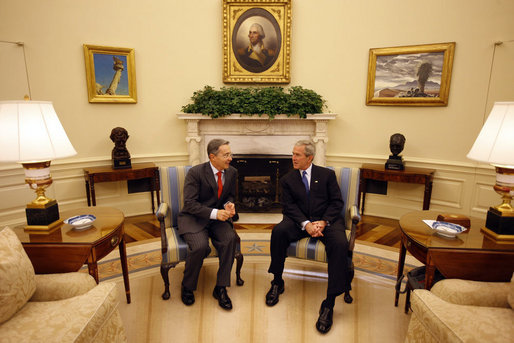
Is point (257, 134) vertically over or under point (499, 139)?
under

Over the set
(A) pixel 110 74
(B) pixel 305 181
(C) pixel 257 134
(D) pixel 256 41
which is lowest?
(B) pixel 305 181

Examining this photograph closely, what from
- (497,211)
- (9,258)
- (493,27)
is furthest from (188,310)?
(493,27)

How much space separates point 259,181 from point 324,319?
9.31ft

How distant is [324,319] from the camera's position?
2.29m

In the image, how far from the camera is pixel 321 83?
486cm

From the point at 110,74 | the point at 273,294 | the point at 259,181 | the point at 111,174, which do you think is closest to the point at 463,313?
the point at 273,294

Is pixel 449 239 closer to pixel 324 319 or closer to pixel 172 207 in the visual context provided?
pixel 324 319

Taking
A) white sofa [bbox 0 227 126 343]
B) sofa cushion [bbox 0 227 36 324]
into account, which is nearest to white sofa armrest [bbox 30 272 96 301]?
white sofa [bbox 0 227 126 343]

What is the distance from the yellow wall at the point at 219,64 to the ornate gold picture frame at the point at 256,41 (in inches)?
6.2

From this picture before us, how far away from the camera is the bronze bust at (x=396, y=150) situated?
169 inches

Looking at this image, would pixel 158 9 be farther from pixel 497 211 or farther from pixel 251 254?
pixel 497 211

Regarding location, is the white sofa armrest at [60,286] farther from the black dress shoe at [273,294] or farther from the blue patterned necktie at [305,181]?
the blue patterned necktie at [305,181]

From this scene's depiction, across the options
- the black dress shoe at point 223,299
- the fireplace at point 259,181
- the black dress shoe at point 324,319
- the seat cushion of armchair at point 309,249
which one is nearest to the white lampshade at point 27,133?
the black dress shoe at point 223,299

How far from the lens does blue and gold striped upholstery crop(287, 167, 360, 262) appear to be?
2.53 meters
